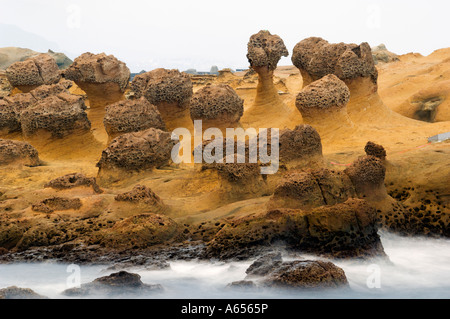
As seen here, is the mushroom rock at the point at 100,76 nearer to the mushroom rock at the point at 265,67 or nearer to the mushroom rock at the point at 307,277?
the mushroom rock at the point at 265,67

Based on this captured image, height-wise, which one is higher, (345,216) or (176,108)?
(176,108)

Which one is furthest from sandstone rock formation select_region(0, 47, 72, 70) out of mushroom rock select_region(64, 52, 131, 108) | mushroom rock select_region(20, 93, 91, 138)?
mushroom rock select_region(20, 93, 91, 138)

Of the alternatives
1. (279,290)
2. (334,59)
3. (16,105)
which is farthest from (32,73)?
(279,290)

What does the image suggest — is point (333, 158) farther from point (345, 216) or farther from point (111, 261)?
point (111, 261)

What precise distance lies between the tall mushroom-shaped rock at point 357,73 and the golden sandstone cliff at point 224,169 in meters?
0.03

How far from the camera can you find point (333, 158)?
743 centimetres

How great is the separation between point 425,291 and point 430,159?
241 centimetres

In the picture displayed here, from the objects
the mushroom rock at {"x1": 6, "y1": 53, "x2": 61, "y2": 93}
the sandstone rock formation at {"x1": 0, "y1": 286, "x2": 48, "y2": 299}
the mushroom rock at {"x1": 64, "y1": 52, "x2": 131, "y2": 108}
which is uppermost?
the mushroom rock at {"x1": 6, "y1": 53, "x2": 61, "y2": 93}

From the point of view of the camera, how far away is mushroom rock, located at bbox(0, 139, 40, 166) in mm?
8367

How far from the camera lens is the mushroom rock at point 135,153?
7773 millimetres

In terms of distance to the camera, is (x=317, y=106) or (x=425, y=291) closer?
(x=425, y=291)

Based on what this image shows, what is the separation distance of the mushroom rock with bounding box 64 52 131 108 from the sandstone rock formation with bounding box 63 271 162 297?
8.28 meters

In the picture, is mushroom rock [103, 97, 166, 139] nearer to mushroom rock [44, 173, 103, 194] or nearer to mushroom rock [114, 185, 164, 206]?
mushroom rock [44, 173, 103, 194]
